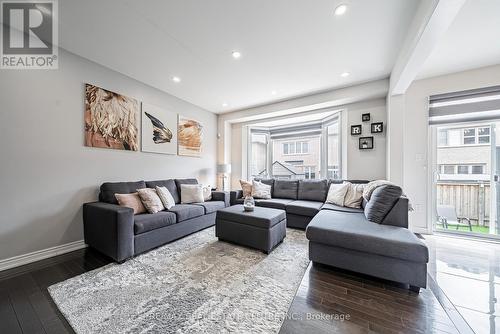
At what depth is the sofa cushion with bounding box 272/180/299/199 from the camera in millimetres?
4301

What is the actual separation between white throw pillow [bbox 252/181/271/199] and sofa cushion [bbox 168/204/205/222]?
141cm

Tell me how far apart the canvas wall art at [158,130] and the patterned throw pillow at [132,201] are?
41.9 inches

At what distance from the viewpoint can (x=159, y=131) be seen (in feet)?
12.4

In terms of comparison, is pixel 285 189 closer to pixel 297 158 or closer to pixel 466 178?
pixel 297 158

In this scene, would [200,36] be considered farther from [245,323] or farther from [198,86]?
[245,323]

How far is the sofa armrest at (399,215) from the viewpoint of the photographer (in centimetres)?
217

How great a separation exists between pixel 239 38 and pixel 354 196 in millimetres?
3004

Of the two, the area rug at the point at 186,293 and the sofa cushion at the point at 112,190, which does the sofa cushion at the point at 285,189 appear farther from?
the sofa cushion at the point at 112,190

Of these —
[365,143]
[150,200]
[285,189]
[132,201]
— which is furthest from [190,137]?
[365,143]

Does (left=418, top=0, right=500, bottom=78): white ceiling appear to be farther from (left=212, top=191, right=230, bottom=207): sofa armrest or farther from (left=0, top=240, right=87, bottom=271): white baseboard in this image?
(left=0, top=240, right=87, bottom=271): white baseboard

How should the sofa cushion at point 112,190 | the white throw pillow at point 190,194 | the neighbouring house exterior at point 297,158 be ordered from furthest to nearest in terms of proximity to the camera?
the neighbouring house exterior at point 297,158, the white throw pillow at point 190,194, the sofa cushion at point 112,190

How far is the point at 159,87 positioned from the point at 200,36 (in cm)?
Result: 183

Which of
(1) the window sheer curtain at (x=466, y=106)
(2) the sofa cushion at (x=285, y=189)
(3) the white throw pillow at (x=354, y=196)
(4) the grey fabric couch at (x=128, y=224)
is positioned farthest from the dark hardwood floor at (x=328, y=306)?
(1) the window sheer curtain at (x=466, y=106)

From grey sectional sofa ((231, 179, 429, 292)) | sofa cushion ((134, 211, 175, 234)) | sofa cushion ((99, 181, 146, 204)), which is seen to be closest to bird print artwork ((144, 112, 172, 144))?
sofa cushion ((99, 181, 146, 204))
